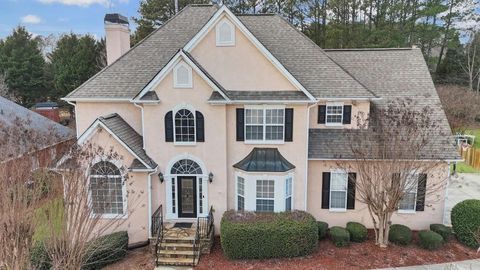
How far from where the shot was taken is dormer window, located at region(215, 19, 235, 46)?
16641 mm

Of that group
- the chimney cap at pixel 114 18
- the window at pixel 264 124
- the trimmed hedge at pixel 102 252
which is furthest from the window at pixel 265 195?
the chimney cap at pixel 114 18

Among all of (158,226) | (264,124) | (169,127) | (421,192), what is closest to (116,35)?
(169,127)

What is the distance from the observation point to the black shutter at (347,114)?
18328mm

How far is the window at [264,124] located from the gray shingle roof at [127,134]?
5.06 m

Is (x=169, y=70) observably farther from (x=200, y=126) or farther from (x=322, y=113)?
(x=322, y=113)

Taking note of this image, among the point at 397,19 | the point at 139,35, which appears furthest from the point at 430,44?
the point at 139,35

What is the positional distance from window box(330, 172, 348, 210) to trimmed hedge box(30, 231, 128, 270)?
10462 mm

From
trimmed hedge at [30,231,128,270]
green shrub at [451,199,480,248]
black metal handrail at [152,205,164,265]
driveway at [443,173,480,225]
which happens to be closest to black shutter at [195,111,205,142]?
black metal handrail at [152,205,164,265]

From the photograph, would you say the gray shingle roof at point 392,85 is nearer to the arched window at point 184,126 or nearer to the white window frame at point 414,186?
the white window frame at point 414,186

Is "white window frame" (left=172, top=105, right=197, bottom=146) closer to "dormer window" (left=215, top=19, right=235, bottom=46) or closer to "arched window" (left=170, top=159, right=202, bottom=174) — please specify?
"arched window" (left=170, top=159, right=202, bottom=174)

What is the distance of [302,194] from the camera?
17609 millimetres

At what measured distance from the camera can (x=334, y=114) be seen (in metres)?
18.6

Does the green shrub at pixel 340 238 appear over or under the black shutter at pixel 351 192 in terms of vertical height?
under

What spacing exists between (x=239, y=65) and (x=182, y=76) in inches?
110
